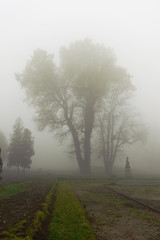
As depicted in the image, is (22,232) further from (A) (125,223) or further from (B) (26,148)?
(B) (26,148)

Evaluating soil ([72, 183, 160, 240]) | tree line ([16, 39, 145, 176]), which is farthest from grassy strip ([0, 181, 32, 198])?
tree line ([16, 39, 145, 176])

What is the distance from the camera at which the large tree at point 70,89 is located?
1198 inches

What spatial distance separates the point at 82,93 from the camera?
30.0m

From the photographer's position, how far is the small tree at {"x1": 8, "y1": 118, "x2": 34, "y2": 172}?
46188mm

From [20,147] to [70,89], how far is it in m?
20.2

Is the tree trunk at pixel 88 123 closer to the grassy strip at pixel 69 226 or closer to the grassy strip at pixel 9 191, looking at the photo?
the grassy strip at pixel 9 191

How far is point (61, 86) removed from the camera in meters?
32.0

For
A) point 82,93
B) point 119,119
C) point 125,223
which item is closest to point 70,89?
point 82,93

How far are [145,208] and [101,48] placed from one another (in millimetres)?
29249

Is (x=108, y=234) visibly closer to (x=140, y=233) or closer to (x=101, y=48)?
(x=140, y=233)

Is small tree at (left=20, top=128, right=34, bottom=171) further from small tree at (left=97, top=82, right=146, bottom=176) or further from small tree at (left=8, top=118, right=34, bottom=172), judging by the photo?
small tree at (left=97, top=82, right=146, bottom=176)

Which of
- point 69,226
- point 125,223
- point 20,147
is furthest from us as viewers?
point 20,147

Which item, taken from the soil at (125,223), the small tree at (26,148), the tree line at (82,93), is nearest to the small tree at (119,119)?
the tree line at (82,93)

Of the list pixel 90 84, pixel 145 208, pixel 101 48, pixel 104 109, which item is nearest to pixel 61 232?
pixel 145 208
